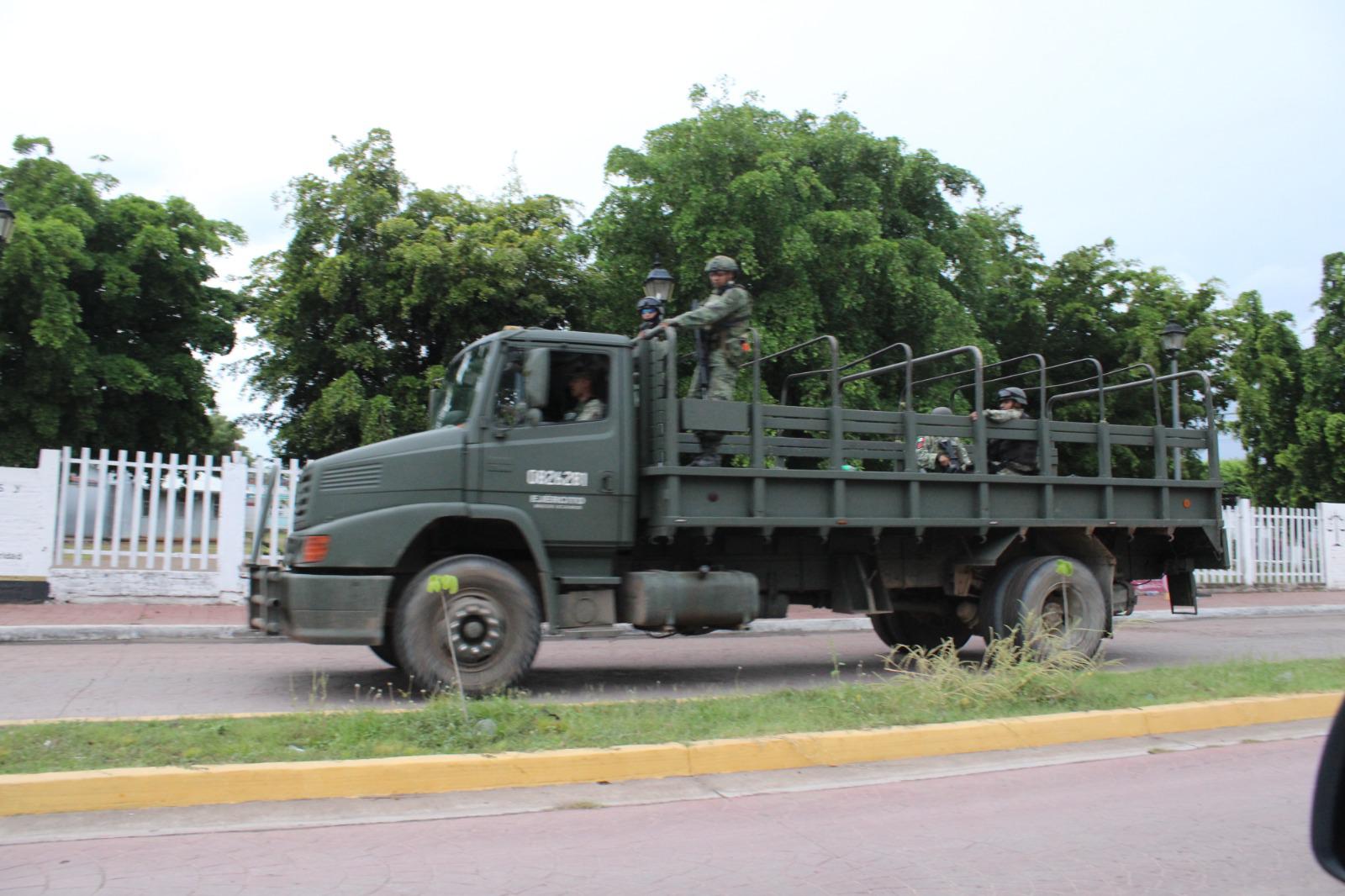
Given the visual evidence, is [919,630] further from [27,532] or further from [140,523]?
[27,532]

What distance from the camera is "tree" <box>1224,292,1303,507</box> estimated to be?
24.8m

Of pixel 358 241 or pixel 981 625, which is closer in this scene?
pixel 981 625

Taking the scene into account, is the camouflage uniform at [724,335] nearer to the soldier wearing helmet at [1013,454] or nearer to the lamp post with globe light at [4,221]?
the soldier wearing helmet at [1013,454]

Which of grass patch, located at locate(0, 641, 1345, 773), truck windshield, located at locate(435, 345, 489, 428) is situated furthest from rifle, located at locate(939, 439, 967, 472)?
truck windshield, located at locate(435, 345, 489, 428)

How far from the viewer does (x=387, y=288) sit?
18.9m

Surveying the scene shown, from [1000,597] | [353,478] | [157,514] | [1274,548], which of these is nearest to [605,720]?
[353,478]

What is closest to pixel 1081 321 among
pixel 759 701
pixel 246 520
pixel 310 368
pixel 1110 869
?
pixel 310 368

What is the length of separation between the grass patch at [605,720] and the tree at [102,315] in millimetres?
17397

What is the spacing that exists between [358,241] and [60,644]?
36.4ft

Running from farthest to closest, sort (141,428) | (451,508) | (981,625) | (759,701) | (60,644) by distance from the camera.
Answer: (141,428)
(60,644)
(981,625)
(451,508)
(759,701)

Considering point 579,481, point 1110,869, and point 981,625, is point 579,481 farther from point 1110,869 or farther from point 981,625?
point 1110,869

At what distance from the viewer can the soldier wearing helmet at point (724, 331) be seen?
8.31 m

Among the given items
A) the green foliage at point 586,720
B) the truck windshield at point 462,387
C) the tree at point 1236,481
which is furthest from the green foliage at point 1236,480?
the truck windshield at point 462,387

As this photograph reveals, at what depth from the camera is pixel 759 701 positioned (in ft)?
22.4
